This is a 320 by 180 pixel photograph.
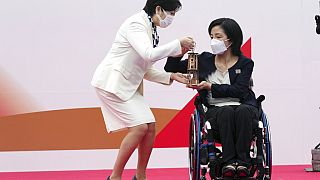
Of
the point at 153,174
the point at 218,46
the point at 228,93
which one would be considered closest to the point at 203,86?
the point at 228,93

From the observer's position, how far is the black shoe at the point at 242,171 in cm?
296

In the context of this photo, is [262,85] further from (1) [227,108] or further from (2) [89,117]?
(1) [227,108]

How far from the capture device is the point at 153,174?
4.29 metres

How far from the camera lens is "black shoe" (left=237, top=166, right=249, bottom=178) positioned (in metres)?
2.96

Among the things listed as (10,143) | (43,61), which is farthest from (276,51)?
(10,143)

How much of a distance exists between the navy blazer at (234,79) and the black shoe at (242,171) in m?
0.37

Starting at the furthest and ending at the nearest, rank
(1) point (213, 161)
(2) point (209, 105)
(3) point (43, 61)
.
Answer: (3) point (43, 61) < (2) point (209, 105) < (1) point (213, 161)

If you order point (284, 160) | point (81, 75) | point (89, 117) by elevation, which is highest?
point (81, 75)

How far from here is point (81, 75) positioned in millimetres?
4461

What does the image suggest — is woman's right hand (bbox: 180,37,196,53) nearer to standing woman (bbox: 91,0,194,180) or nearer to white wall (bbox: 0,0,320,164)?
standing woman (bbox: 91,0,194,180)

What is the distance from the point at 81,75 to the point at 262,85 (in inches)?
48.0

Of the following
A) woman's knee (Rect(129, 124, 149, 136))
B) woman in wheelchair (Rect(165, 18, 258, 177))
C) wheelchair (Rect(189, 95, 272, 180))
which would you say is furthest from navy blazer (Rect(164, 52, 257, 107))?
woman's knee (Rect(129, 124, 149, 136))

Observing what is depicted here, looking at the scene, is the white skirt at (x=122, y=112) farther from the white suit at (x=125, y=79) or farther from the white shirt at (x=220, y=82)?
the white shirt at (x=220, y=82)

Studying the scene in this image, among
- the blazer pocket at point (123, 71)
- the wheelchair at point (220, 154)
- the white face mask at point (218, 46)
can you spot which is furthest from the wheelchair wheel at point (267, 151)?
the blazer pocket at point (123, 71)
